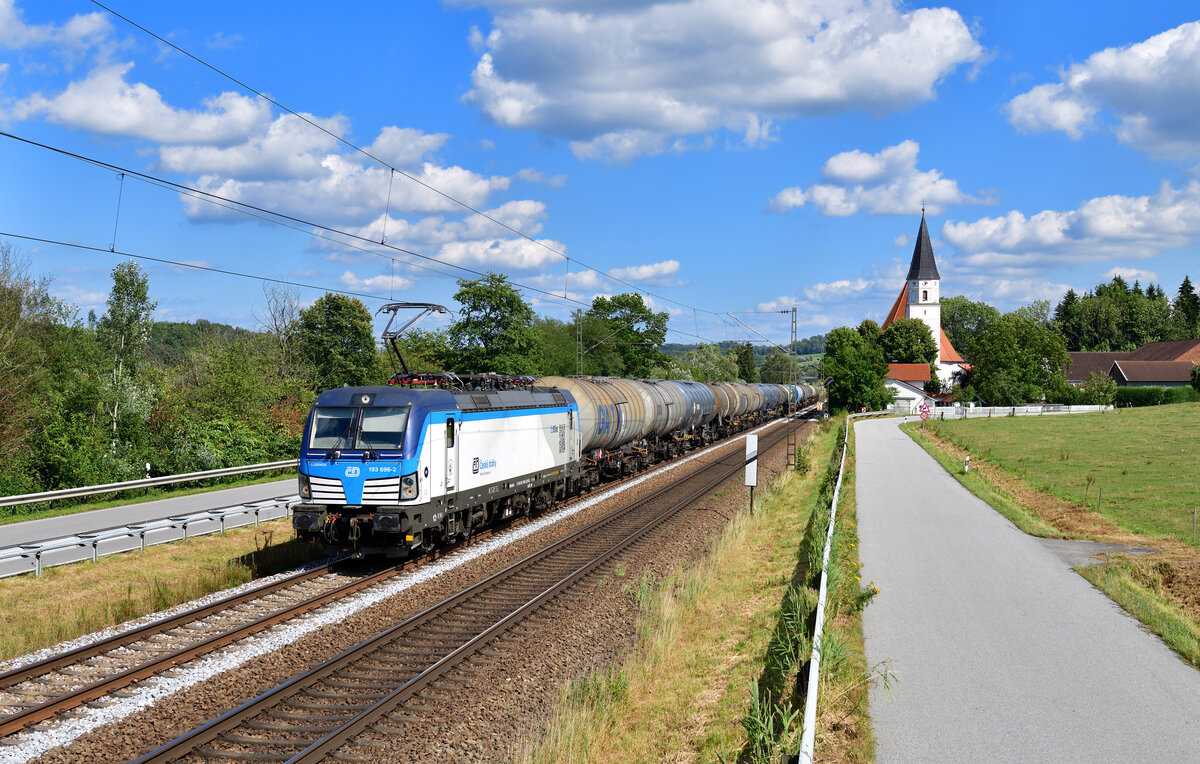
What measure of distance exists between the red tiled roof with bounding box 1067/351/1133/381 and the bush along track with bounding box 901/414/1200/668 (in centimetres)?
10390

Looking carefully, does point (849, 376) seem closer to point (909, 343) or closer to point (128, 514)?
point (128, 514)

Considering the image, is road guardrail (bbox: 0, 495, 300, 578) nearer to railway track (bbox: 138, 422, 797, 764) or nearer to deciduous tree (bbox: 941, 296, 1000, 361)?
railway track (bbox: 138, 422, 797, 764)

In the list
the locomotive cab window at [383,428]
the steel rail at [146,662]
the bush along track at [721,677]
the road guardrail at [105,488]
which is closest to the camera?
the bush along track at [721,677]

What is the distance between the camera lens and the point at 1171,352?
112 m

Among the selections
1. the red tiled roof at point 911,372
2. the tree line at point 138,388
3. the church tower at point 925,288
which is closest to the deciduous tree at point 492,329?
the tree line at point 138,388

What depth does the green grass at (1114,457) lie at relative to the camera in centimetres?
2403

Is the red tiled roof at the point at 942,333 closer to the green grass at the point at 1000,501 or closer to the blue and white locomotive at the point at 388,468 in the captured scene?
the green grass at the point at 1000,501

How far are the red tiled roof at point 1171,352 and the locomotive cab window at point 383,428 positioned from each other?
11982cm

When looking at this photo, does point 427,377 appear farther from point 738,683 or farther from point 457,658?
point 738,683

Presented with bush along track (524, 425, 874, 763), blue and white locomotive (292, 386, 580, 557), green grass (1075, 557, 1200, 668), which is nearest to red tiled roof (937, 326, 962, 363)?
green grass (1075, 557, 1200, 668)

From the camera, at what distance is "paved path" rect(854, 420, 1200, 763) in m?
7.57

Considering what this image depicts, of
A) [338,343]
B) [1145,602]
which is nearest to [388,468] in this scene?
[1145,602]

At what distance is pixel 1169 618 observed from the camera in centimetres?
1191

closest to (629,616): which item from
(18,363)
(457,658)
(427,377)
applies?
(457,658)
